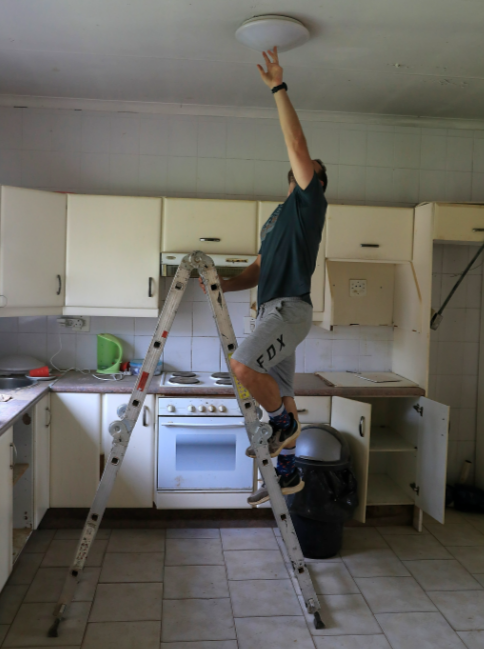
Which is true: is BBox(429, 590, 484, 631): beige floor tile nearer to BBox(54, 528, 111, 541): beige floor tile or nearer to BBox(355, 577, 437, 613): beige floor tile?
BBox(355, 577, 437, 613): beige floor tile

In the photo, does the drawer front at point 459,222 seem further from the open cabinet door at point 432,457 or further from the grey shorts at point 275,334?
the grey shorts at point 275,334

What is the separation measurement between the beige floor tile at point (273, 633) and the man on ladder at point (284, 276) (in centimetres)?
63

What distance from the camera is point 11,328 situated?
3.70 metres

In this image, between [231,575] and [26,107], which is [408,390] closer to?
[231,575]

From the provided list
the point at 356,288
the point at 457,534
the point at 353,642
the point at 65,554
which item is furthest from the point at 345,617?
the point at 356,288

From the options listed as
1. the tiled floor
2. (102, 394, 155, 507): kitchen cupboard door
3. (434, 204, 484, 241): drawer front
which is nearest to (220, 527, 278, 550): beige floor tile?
the tiled floor

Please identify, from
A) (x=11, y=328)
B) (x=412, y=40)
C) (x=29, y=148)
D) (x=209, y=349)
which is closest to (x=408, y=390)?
(x=209, y=349)

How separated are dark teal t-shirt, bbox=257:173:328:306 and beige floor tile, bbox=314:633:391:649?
1.44 metres

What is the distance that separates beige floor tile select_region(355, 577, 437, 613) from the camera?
2.64 metres

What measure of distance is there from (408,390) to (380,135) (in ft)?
5.80

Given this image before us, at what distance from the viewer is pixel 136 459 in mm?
3322

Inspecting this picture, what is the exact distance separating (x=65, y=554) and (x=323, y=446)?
153 cm

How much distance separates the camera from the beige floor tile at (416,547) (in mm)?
3172

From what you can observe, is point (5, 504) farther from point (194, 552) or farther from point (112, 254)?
point (112, 254)
